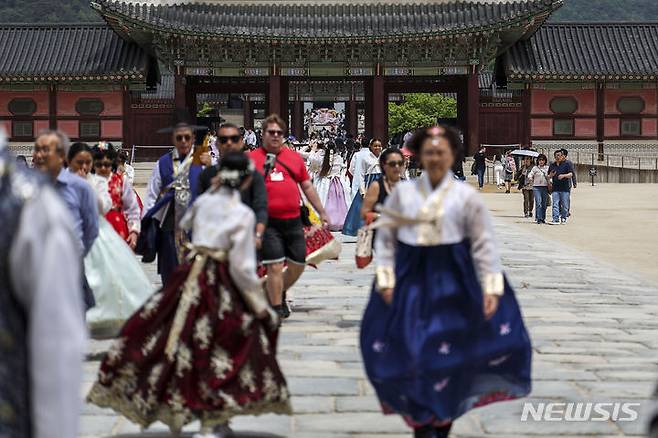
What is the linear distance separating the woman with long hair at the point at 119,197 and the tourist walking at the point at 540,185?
36.8ft

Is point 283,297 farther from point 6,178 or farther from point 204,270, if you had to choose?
point 6,178

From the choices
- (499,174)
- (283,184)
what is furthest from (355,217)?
(499,174)

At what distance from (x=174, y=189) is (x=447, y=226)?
3.30m

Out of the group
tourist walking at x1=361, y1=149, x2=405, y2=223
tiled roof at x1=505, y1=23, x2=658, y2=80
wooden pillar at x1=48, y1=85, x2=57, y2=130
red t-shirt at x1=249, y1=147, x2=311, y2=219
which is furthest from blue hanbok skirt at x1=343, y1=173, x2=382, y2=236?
wooden pillar at x1=48, y1=85, x2=57, y2=130

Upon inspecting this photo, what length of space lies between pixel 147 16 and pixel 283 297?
24806mm

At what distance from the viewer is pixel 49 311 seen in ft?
7.97

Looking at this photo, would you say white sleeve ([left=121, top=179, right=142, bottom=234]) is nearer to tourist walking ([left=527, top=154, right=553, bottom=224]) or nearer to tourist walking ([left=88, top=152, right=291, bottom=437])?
tourist walking ([left=88, top=152, right=291, bottom=437])

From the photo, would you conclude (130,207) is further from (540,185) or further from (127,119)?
(127,119)

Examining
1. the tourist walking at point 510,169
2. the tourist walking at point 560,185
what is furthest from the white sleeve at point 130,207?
the tourist walking at point 510,169

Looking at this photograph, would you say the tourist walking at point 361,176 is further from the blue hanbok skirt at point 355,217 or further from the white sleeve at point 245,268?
the white sleeve at point 245,268

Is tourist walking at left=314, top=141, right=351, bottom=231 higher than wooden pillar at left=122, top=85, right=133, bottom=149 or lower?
lower

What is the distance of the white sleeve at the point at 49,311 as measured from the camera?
2430mm

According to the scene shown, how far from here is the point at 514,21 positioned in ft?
103

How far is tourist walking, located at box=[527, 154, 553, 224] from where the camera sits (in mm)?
19028
